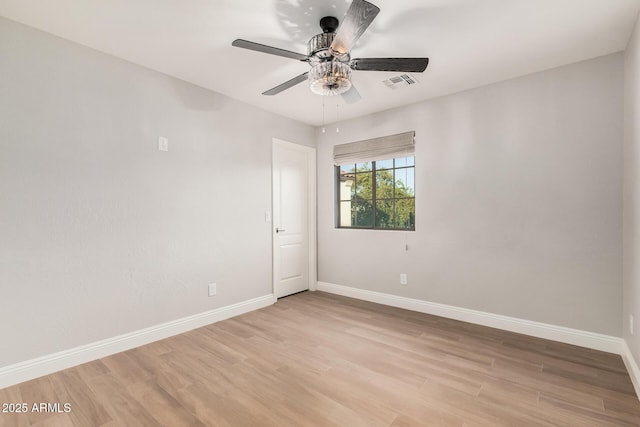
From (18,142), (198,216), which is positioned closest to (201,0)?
(18,142)

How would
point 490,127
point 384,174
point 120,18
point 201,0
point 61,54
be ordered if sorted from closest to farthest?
1. point 201,0
2. point 120,18
3. point 61,54
4. point 490,127
5. point 384,174

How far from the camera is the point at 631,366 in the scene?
215 centimetres

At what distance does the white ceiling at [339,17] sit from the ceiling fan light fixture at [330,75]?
327mm

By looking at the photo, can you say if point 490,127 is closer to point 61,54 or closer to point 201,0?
point 201,0

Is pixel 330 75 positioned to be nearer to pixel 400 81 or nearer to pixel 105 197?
pixel 400 81

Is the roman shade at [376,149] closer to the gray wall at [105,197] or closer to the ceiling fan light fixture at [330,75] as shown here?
the gray wall at [105,197]

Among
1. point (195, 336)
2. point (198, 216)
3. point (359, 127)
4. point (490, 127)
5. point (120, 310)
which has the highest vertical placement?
point (359, 127)

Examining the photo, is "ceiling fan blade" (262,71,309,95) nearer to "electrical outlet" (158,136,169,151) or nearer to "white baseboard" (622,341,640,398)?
"electrical outlet" (158,136,169,151)

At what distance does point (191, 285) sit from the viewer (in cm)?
310

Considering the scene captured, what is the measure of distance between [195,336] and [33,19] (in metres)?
2.84

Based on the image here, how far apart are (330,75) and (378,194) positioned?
2282 millimetres

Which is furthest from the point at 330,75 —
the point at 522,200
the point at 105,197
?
the point at 522,200

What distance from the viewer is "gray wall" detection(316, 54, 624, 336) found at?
100 inches

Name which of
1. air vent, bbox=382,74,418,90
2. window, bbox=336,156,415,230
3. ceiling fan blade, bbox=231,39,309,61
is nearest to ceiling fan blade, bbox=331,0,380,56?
ceiling fan blade, bbox=231,39,309,61
